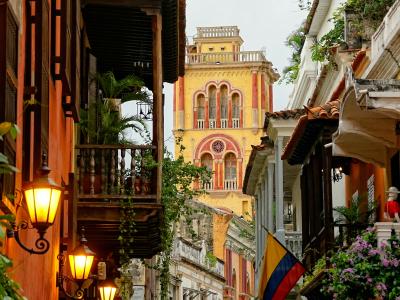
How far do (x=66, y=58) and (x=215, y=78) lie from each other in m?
93.7

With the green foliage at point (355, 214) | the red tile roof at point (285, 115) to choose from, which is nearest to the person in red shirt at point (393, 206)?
the green foliage at point (355, 214)

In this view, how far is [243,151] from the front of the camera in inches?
4254

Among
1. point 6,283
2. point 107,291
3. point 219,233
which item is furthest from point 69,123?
point 219,233

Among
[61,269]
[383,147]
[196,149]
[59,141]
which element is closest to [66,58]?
[59,141]

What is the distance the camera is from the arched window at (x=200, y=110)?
10725cm

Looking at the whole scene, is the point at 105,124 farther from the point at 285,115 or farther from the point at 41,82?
the point at 285,115

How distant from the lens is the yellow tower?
10650 centimetres

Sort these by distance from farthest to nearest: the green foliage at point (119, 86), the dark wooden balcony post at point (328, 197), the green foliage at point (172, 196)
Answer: the green foliage at point (172, 196) → the dark wooden balcony post at point (328, 197) → the green foliage at point (119, 86)

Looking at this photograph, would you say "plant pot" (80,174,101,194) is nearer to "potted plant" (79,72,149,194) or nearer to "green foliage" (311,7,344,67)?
"potted plant" (79,72,149,194)

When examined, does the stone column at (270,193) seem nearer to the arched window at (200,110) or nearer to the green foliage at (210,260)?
the green foliage at (210,260)

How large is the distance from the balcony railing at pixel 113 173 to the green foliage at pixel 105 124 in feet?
1.75

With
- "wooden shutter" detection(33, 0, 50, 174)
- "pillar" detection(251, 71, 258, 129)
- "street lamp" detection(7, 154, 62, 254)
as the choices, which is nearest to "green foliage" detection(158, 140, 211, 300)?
"wooden shutter" detection(33, 0, 50, 174)

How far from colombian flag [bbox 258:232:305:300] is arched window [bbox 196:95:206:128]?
83221 millimetres

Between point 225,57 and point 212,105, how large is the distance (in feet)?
13.7
